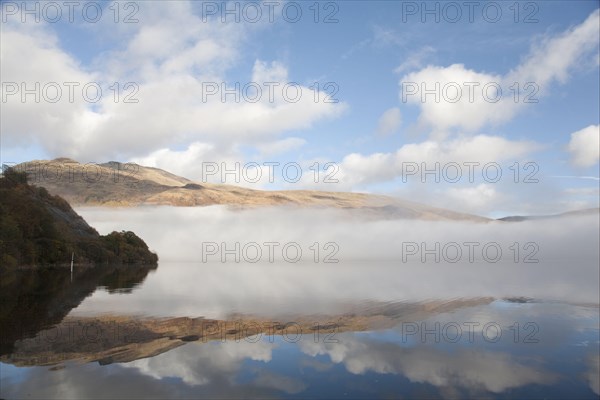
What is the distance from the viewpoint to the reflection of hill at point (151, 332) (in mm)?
16375

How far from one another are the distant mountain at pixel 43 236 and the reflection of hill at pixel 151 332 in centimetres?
5823

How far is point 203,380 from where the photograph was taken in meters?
14.0

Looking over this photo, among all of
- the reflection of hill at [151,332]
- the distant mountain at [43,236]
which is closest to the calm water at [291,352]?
the reflection of hill at [151,332]

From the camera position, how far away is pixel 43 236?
91438 millimetres

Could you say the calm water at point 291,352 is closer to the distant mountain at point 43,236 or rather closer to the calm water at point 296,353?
the calm water at point 296,353

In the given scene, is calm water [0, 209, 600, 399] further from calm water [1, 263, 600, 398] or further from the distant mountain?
the distant mountain

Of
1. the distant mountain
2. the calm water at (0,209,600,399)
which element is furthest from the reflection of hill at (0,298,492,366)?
the distant mountain

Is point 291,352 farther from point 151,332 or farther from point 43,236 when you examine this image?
point 43,236

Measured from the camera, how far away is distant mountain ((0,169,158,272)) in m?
77.9

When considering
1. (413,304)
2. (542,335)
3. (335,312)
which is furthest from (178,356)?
(413,304)

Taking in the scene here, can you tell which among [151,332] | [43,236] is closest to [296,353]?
[151,332]

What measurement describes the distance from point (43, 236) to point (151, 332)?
3304 inches

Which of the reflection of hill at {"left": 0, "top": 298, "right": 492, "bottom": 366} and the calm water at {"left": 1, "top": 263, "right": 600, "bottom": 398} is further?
the reflection of hill at {"left": 0, "top": 298, "right": 492, "bottom": 366}

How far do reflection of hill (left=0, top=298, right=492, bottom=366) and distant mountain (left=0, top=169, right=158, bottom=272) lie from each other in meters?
58.2
